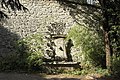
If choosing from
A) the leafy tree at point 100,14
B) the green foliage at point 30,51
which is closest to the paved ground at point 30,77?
the green foliage at point 30,51

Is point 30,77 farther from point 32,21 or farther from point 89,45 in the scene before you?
point 32,21

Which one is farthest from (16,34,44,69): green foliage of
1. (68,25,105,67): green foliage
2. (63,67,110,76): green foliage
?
(68,25,105,67): green foliage

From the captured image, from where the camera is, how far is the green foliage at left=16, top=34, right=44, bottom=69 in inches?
528

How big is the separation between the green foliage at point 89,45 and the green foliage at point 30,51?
146 centimetres

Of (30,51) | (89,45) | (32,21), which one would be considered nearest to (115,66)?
(89,45)

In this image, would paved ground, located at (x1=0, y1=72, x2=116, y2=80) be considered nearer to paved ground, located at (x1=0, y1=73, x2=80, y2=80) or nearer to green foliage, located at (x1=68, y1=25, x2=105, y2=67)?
paved ground, located at (x1=0, y1=73, x2=80, y2=80)

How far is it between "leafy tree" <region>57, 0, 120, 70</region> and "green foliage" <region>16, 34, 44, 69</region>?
7.03 ft

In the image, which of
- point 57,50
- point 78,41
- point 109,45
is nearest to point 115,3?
point 109,45

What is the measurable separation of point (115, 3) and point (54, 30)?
14.0 feet

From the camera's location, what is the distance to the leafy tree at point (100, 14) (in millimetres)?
11016

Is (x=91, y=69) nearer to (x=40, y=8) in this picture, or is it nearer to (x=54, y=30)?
(x=54, y=30)

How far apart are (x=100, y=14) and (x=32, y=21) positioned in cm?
398

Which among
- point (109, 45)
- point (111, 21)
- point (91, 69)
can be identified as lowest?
point (91, 69)

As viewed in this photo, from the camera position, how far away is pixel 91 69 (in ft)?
44.8
